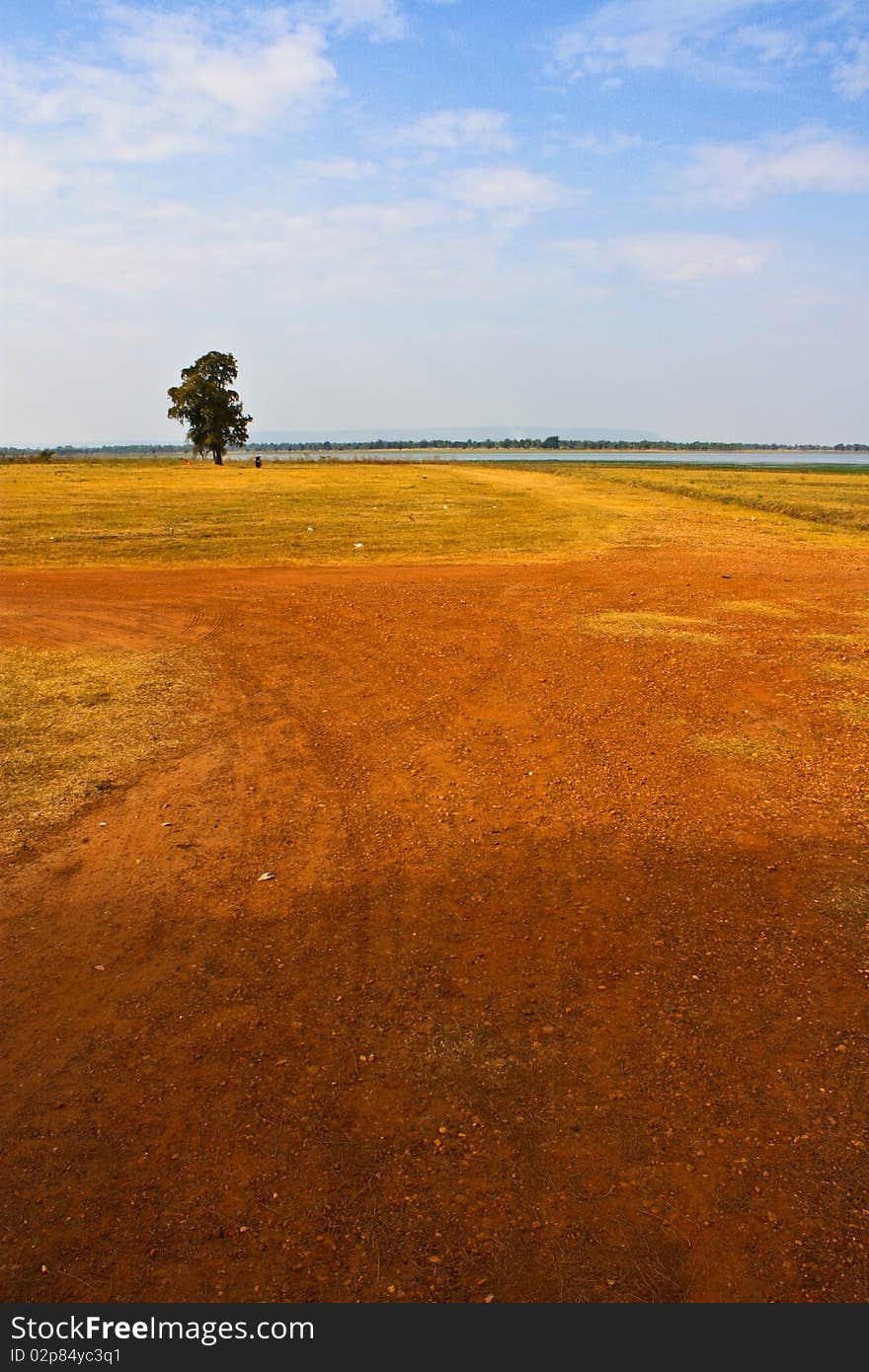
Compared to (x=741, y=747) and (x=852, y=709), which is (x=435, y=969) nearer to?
(x=741, y=747)

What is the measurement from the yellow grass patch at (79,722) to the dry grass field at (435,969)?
56 mm

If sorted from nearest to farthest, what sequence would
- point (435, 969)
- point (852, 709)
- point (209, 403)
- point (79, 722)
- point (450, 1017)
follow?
point (450, 1017) < point (435, 969) < point (79, 722) < point (852, 709) < point (209, 403)

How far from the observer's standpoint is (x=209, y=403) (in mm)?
74375

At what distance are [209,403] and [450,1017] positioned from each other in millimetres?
78085

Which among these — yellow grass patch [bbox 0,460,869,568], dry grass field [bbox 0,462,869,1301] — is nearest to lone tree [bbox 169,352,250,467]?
yellow grass patch [bbox 0,460,869,568]

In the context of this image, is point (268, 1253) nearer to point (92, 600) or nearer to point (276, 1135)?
point (276, 1135)

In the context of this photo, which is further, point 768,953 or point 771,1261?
point 768,953

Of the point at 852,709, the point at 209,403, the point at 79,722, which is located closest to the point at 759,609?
the point at 852,709

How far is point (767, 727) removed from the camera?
934 centimetres

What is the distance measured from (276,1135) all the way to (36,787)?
16.3 ft

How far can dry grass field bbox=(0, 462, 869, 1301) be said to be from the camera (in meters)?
3.55

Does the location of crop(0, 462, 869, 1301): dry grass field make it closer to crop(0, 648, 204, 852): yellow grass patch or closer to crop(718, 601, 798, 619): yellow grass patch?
crop(0, 648, 204, 852): yellow grass patch

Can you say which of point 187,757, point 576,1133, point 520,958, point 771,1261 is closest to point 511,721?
point 187,757

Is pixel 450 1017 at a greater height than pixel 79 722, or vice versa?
pixel 79 722
